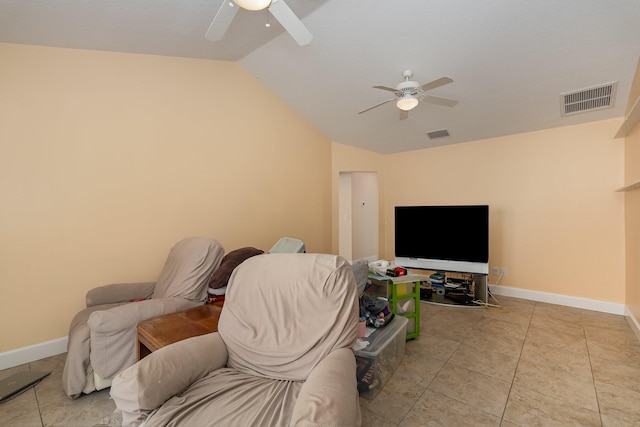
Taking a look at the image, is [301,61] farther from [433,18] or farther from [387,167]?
[387,167]

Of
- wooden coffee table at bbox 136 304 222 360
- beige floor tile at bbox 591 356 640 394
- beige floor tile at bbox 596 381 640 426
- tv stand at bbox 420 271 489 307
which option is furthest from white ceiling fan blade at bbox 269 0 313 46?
beige floor tile at bbox 591 356 640 394

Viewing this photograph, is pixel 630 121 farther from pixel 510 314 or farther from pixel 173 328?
pixel 173 328

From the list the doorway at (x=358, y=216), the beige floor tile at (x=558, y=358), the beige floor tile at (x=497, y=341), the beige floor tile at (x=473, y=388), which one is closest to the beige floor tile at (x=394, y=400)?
the beige floor tile at (x=473, y=388)

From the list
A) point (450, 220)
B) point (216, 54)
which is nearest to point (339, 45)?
point (216, 54)

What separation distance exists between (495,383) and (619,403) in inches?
28.6

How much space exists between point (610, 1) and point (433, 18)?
120 centimetres

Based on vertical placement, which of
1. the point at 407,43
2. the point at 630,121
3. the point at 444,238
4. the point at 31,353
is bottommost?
the point at 31,353

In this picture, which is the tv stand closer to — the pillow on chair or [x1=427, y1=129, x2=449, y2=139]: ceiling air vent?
[x1=427, y1=129, x2=449, y2=139]: ceiling air vent

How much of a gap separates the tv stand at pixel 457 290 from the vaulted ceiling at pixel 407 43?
2.19 meters

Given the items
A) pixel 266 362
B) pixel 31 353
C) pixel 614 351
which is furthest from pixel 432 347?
pixel 31 353

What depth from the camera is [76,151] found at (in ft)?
8.11

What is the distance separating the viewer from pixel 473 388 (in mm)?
1993

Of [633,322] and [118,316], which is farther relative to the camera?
[633,322]

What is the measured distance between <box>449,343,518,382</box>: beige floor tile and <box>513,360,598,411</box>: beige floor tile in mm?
63
